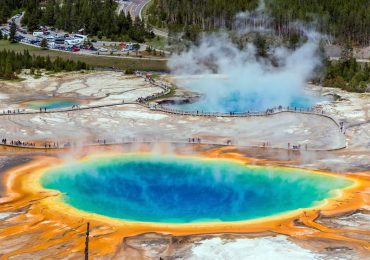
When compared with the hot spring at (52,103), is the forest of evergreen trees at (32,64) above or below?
above

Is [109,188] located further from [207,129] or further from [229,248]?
[207,129]

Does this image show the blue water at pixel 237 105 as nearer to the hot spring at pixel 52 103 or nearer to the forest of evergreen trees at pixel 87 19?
the hot spring at pixel 52 103

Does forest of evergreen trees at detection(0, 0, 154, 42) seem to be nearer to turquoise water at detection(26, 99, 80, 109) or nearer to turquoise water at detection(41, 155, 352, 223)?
turquoise water at detection(26, 99, 80, 109)

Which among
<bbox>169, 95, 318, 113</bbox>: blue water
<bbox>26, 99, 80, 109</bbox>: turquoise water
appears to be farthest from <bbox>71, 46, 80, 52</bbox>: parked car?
<bbox>169, 95, 318, 113</bbox>: blue water

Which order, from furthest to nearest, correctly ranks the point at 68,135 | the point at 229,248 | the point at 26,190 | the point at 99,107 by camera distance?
1. the point at 99,107
2. the point at 68,135
3. the point at 26,190
4. the point at 229,248

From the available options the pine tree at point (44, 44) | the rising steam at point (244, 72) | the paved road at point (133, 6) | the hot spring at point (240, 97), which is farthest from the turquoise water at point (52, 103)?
the paved road at point (133, 6)

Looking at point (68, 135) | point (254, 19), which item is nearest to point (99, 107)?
point (68, 135)
